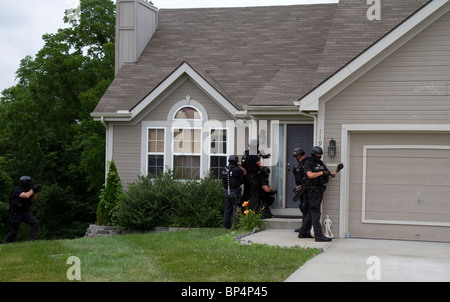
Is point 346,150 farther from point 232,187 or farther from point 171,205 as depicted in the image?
point 171,205

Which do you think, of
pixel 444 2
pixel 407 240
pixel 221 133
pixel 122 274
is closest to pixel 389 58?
pixel 444 2

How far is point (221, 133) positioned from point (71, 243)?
6.11 meters

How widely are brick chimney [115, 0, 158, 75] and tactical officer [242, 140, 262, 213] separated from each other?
6.66m

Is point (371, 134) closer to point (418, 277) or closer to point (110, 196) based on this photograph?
point (418, 277)

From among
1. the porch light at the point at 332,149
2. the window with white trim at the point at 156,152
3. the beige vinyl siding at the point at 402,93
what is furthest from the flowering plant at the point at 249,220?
the window with white trim at the point at 156,152

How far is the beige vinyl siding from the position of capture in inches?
535

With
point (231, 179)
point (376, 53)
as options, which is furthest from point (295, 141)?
point (376, 53)

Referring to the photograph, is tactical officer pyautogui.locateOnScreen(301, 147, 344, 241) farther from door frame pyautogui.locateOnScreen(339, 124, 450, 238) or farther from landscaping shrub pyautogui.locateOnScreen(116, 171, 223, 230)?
landscaping shrub pyautogui.locateOnScreen(116, 171, 223, 230)

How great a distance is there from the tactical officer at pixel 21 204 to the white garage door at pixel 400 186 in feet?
24.0

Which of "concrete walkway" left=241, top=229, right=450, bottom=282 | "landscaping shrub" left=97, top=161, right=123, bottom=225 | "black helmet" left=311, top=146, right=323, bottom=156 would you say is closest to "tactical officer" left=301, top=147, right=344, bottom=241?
"black helmet" left=311, top=146, right=323, bottom=156

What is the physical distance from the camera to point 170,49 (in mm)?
21484

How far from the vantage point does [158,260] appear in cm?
1077

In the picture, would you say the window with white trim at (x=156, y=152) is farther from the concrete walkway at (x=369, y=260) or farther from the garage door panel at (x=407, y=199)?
the garage door panel at (x=407, y=199)

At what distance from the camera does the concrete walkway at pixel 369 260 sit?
9.33 metres
